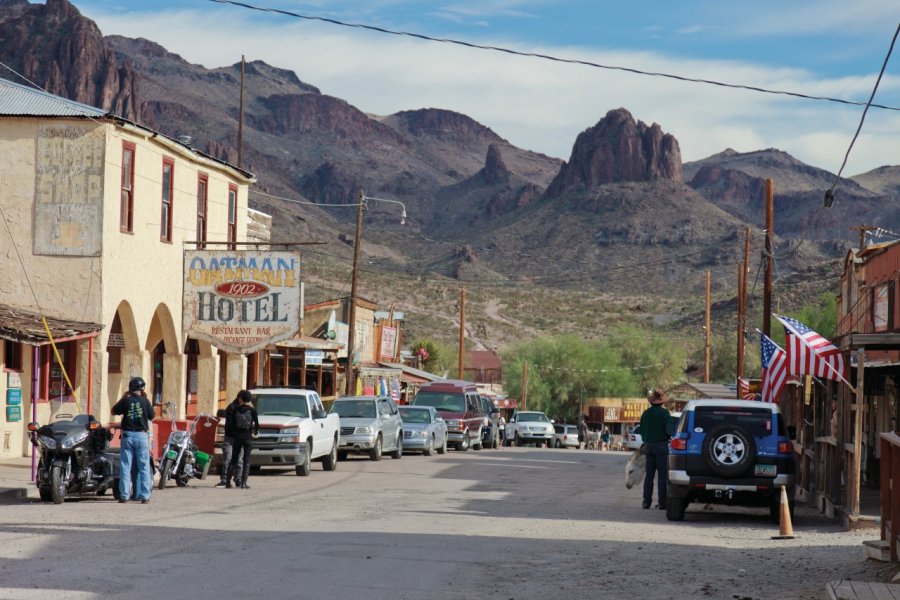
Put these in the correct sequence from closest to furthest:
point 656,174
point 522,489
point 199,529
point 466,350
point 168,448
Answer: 1. point 199,529
2. point 168,448
3. point 522,489
4. point 466,350
5. point 656,174

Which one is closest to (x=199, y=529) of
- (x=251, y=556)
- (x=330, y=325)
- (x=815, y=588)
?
(x=251, y=556)

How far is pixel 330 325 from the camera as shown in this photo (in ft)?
180

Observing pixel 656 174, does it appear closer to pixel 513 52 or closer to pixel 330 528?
pixel 513 52

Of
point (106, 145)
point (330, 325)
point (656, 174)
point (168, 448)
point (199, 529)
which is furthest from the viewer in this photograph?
point (656, 174)

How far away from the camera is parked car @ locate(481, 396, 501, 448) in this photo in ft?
157

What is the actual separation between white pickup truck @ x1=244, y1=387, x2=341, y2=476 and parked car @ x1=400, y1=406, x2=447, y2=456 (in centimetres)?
878

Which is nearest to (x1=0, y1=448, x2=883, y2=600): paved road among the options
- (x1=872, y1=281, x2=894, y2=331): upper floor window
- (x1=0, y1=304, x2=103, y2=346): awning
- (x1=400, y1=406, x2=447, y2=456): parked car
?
(x1=0, y1=304, x2=103, y2=346): awning

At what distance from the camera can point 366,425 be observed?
111 feet

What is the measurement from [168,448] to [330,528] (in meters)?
7.49

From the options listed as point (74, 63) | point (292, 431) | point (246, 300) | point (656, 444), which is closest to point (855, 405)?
point (656, 444)

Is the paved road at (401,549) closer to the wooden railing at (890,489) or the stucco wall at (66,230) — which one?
the wooden railing at (890,489)

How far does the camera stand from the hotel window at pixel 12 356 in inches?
1034

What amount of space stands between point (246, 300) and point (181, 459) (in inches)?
345

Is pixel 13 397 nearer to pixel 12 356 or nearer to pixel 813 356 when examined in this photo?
pixel 12 356
